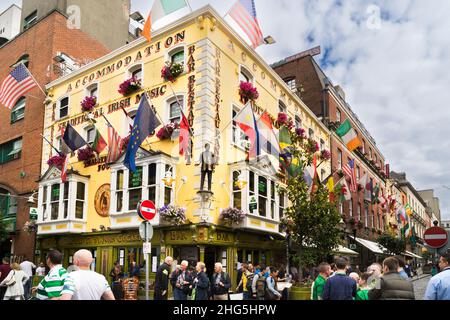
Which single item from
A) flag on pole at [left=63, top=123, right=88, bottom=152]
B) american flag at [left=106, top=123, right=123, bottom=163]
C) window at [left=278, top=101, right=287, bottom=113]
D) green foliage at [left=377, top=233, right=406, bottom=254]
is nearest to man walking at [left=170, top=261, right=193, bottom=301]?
american flag at [left=106, top=123, right=123, bottom=163]

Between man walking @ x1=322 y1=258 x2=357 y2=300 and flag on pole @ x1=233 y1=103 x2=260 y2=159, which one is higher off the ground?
flag on pole @ x1=233 y1=103 x2=260 y2=159

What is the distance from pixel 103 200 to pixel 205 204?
6035 mm

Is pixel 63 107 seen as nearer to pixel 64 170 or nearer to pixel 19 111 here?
pixel 19 111

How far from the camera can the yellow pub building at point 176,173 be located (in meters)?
17.7

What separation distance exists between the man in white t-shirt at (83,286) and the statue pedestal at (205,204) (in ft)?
36.8

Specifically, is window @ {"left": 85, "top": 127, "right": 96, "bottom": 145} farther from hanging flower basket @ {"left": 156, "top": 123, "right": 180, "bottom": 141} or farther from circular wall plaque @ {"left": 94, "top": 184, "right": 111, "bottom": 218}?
hanging flower basket @ {"left": 156, "top": 123, "right": 180, "bottom": 141}

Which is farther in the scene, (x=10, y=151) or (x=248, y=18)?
(x=10, y=151)

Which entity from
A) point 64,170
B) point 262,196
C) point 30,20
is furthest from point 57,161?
point 30,20

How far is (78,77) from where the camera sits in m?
24.0

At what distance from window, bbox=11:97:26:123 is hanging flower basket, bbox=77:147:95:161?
26.3 ft

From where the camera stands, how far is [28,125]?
26.2 metres

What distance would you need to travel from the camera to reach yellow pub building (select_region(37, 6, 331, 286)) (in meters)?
17.7
